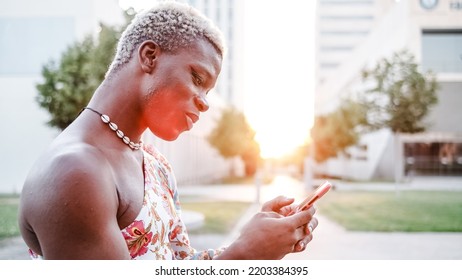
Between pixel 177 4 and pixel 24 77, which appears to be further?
pixel 24 77

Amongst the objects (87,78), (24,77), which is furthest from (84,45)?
(24,77)

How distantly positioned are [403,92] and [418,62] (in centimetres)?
93

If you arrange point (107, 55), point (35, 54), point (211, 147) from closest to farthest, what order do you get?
1. point (35, 54)
2. point (107, 55)
3. point (211, 147)

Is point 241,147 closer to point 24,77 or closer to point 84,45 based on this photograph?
point 84,45

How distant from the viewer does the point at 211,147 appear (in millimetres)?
19219

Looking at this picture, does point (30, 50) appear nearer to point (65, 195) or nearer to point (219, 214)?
point (219, 214)

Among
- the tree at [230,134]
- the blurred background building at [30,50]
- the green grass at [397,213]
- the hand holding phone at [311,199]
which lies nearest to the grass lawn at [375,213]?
the green grass at [397,213]

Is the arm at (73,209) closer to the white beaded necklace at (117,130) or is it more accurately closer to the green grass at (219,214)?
the white beaded necklace at (117,130)

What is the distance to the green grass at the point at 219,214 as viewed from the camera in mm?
5754

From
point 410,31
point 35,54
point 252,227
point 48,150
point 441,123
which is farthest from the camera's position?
point 441,123

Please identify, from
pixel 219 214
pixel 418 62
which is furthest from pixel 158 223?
pixel 418 62

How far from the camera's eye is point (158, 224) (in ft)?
3.07
